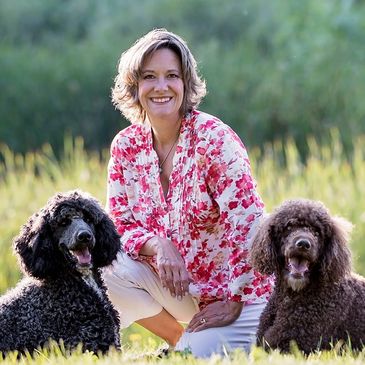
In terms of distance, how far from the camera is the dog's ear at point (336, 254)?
4.94m

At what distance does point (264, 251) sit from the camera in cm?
504

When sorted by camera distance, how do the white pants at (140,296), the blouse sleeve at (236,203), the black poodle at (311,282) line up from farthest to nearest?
1. the white pants at (140,296)
2. the blouse sleeve at (236,203)
3. the black poodle at (311,282)

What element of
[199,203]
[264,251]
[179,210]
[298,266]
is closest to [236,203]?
[199,203]

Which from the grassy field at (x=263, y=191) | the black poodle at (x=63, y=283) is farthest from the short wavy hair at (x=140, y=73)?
the grassy field at (x=263, y=191)

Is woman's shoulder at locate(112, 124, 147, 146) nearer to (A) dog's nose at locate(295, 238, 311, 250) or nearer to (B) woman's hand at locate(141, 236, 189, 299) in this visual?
(B) woman's hand at locate(141, 236, 189, 299)

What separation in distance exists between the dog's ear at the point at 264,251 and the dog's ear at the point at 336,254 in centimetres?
24

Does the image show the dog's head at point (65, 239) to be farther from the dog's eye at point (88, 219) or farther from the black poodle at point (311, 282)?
the black poodle at point (311, 282)

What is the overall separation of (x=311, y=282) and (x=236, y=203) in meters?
0.65

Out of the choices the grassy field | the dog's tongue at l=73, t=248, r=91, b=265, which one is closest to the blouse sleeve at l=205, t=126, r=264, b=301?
the dog's tongue at l=73, t=248, r=91, b=265

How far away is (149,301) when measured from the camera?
5.91m

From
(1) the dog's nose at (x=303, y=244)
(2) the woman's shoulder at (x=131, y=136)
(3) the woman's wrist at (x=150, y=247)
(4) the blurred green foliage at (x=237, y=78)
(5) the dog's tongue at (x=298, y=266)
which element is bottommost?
(5) the dog's tongue at (x=298, y=266)

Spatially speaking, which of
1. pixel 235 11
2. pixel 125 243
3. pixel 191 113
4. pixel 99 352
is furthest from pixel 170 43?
pixel 235 11

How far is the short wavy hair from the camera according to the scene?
5.68m

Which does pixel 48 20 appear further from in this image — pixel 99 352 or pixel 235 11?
pixel 99 352
